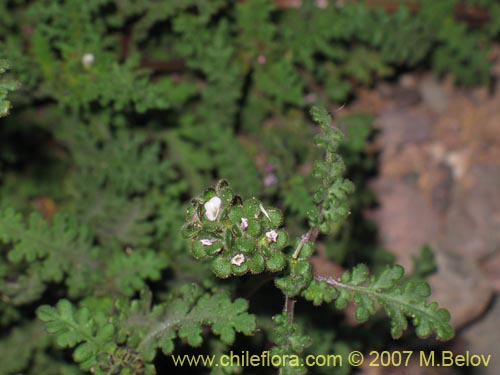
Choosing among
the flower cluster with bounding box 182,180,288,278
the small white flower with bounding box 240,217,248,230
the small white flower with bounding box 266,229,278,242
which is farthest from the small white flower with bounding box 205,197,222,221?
the small white flower with bounding box 266,229,278,242

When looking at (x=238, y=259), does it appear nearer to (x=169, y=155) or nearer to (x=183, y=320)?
(x=183, y=320)

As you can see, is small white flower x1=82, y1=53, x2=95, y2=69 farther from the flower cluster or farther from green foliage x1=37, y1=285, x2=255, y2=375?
the flower cluster

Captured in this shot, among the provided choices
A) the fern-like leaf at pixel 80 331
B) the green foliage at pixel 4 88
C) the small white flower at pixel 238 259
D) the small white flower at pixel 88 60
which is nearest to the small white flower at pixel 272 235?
the small white flower at pixel 238 259

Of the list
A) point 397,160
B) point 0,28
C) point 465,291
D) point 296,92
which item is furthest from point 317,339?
point 0,28

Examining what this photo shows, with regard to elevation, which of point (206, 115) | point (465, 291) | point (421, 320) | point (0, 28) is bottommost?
point (465, 291)

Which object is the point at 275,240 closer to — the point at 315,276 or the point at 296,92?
the point at 315,276

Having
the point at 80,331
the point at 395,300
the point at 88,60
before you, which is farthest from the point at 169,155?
the point at 395,300

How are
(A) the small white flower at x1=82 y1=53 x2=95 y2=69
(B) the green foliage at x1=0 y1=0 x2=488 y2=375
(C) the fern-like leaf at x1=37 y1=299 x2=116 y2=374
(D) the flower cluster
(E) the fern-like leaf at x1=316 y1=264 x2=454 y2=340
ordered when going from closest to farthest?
(D) the flower cluster → (E) the fern-like leaf at x1=316 y1=264 x2=454 y2=340 → (C) the fern-like leaf at x1=37 y1=299 x2=116 y2=374 → (B) the green foliage at x1=0 y1=0 x2=488 y2=375 → (A) the small white flower at x1=82 y1=53 x2=95 y2=69

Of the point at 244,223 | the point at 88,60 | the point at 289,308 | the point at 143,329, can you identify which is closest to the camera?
the point at 244,223
